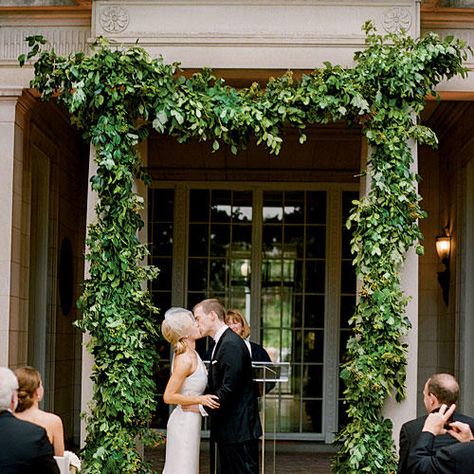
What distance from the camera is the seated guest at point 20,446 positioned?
14.3 feet

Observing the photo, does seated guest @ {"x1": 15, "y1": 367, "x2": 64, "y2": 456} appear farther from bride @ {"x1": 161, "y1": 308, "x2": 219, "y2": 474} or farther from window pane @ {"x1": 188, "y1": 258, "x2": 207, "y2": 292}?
window pane @ {"x1": 188, "y1": 258, "x2": 207, "y2": 292}

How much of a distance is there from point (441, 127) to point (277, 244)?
8.19 feet

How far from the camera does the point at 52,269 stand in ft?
36.9

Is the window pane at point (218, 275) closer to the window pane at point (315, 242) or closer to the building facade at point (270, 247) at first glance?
the building facade at point (270, 247)

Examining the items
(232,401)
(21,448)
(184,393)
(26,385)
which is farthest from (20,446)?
(232,401)

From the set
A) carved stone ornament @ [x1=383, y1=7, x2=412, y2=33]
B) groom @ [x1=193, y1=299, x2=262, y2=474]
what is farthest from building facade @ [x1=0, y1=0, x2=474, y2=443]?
groom @ [x1=193, y1=299, x2=262, y2=474]

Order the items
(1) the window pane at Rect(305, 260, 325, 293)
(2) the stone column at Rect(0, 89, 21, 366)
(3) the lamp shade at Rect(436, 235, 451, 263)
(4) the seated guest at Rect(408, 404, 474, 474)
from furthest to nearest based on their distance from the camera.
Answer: (1) the window pane at Rect(305, 260, 325, 293) → (3) the lamp shade at Rect(436, 235, 451, 263) → (2) the stone column at Rect(0, 89, 21, 366) → (4) the seated guest at Rect(408, 404, 474, 474)

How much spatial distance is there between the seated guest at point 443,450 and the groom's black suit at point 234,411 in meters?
2.29

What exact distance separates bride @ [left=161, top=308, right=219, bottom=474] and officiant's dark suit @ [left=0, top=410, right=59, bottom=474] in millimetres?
2388

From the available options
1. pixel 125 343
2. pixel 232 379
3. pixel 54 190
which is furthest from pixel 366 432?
pixel 54 190

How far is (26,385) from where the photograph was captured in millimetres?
4973

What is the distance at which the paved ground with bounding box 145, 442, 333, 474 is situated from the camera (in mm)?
10445

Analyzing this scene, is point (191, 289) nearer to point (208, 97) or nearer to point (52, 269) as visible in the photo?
point (52, 269)

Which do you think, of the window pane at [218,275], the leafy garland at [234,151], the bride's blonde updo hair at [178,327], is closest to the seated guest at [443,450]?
the bride's blonde updo hair at [178,327]
